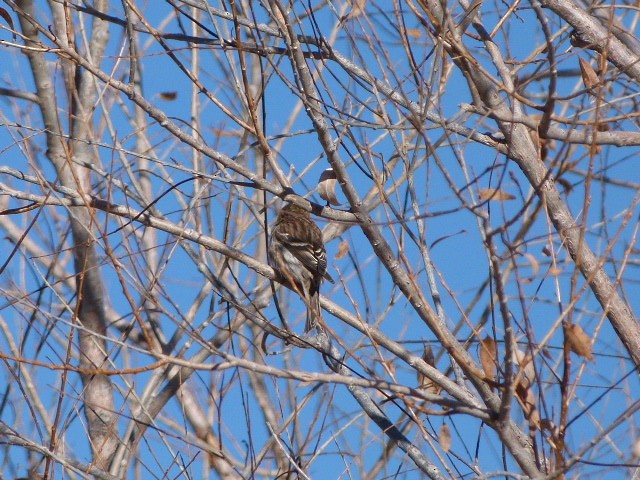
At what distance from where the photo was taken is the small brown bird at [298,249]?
6.05 m

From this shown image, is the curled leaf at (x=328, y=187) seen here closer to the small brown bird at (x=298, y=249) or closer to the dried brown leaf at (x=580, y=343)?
the dried brown leaf at (x=580, y=343)

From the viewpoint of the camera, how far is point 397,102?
149 inches

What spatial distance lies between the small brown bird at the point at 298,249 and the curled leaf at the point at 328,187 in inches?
65.6

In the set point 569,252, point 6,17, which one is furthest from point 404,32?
point 6,17

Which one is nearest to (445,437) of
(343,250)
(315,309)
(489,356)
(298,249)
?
(489,356)

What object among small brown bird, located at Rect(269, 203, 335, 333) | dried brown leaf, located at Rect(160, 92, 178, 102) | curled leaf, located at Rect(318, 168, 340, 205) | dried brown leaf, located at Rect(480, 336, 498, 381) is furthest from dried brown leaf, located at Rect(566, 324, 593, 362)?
dried brown leaf, located at Rect(160, 92, 178, 102)

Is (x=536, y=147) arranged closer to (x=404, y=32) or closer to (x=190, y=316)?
(x=404, y=32)

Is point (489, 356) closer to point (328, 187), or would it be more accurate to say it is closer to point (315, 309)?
point (328, 187)

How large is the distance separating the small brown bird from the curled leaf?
1667mm

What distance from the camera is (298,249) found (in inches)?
248

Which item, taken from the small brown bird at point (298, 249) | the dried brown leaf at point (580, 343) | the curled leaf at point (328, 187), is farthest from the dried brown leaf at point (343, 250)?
the dried brown leaf at point (580, 343)

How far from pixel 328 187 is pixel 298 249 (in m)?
2.31

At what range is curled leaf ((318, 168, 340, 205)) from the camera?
13.0 ft

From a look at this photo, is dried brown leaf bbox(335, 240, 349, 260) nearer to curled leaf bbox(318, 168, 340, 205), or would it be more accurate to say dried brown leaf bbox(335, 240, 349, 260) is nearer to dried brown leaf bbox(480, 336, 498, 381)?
curled leaf bbox(318, 168, 340, 205)
